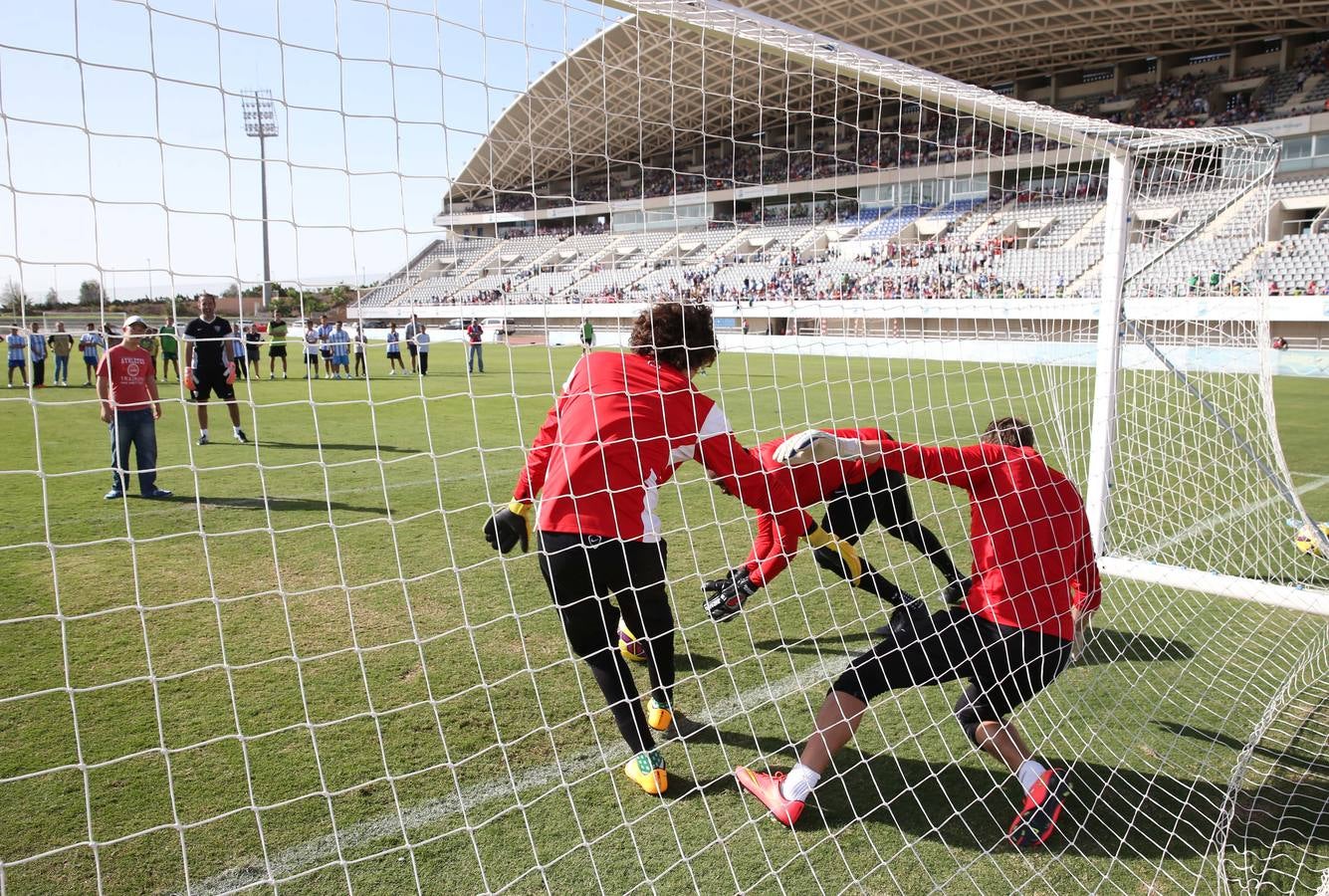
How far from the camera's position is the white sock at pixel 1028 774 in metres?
2.79

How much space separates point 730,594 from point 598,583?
A: 1.64m

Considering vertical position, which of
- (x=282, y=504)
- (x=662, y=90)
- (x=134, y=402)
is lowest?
(x=282, y=504)

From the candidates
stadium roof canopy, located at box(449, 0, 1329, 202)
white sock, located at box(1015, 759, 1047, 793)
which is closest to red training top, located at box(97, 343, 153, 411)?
stadium roof canopy, located at box(449, 0, 1329, 202)

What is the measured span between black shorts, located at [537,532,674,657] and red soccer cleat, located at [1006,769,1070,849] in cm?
132

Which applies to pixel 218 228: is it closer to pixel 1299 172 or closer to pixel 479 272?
pixel 479 272

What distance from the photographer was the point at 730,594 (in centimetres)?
432

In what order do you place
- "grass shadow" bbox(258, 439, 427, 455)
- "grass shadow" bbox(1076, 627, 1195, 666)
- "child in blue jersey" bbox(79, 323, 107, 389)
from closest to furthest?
"child in blue jersey" bbox(79, 323, 107, 389) → "grass shadow" bbox(1076, 627, 1195, 666) → "grass shadow" bbox(258, 439, 427, 455)

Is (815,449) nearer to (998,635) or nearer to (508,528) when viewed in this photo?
(998,635)

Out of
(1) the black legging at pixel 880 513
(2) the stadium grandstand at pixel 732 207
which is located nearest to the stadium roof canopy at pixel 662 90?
(2) the stadium grandstand at pixel 732 207

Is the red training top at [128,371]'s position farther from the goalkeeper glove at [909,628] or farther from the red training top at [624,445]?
the goalkeeper glove at [909,628]

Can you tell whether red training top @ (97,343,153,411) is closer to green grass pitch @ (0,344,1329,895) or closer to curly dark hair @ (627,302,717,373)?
green grass pitch @ (0,344,1329,895)

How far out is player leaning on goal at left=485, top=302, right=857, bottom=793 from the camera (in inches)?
108

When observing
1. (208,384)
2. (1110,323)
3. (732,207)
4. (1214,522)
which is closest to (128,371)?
(208,384)

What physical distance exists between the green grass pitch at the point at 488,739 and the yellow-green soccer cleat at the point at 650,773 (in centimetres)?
5
